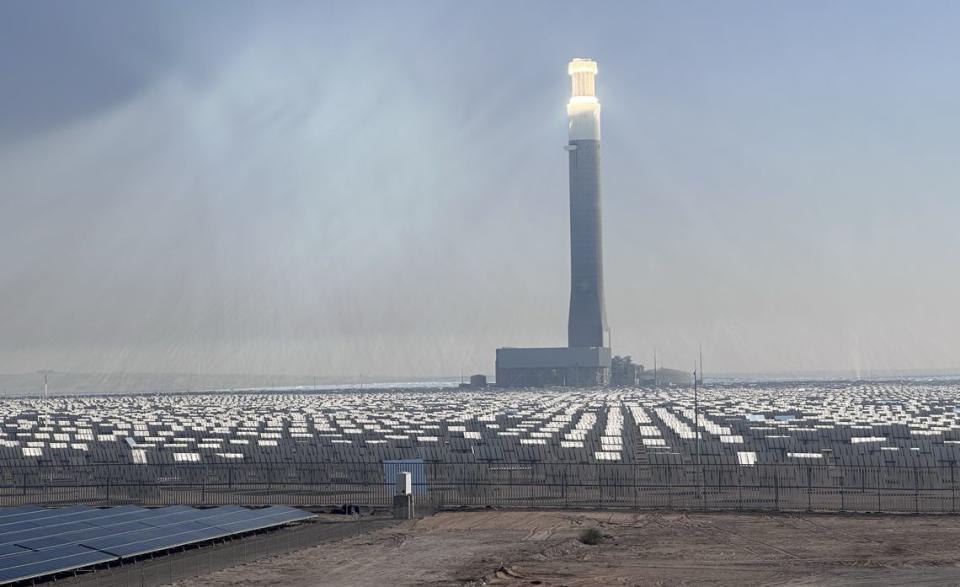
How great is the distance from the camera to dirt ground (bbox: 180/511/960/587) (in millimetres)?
29875

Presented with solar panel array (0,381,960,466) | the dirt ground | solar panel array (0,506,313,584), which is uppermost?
solar panel array (0,381,960,466)

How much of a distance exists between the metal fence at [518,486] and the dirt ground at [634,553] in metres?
3.67

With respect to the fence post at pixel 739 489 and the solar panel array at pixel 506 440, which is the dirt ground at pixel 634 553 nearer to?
the fence post at pixel 739 489

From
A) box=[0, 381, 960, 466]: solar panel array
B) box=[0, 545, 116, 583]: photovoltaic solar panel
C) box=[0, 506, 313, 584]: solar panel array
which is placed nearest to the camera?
box=[0, 545, 116, 583]: photovoltaic solar panel

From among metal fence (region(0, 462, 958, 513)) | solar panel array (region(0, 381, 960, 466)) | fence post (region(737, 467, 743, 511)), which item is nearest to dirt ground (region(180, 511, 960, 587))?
fence post (region(737, 467, 743, 511))

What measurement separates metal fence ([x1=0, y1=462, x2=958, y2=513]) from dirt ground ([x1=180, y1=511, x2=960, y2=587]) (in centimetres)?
367

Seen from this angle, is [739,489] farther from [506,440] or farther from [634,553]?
[506,440]

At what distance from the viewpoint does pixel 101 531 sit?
34.5 m

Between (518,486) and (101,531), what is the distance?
801 inches

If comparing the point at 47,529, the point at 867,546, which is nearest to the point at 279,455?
the point at 47,529

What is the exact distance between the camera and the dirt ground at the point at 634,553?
2988cm

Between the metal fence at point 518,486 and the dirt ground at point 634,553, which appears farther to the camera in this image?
the metal fence at point 518,486

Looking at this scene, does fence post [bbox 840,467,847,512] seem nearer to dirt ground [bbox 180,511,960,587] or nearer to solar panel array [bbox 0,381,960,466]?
dirt ground [bbox 180,511,960,587]

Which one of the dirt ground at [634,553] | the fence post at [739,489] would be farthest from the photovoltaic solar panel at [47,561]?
the fence post at [739,489]
